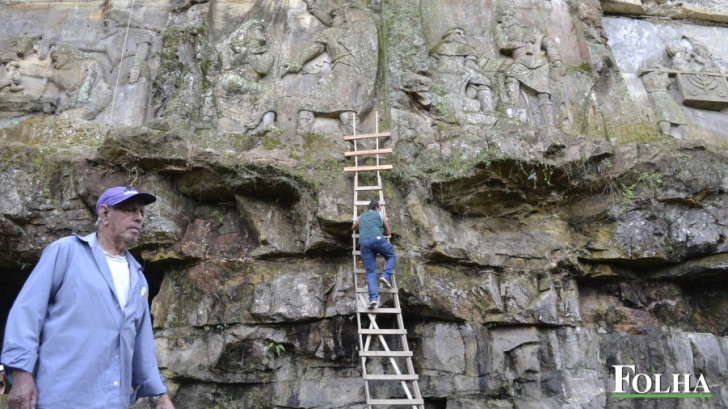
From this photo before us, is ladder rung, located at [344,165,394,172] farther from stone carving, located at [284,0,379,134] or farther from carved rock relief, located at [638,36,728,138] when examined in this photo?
carved rock relief, located at [638,36,728,138]

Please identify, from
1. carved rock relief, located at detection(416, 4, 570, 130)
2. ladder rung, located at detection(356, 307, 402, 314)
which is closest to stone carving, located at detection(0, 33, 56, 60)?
carved rock relief, located at detection(416, 4, 570, 130)

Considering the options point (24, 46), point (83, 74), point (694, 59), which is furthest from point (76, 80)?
point (694, 59)

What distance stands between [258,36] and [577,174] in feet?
17.2

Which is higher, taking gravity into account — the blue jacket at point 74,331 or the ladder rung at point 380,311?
the ladder rung at point 380,311

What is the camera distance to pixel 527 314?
315 inches

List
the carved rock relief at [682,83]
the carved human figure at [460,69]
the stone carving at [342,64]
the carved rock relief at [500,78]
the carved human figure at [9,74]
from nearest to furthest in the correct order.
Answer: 1. the stone carving at [342,64]
2. the carved rock relief at [500,78]
3. the carved human figure at [460,69]
4. the carved human figure at [9,74]
5. the carved rock relief at [682,83]

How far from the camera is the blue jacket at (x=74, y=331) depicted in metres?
2.87

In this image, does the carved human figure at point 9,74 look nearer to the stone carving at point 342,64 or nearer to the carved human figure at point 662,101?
the stone carving at point 342,64

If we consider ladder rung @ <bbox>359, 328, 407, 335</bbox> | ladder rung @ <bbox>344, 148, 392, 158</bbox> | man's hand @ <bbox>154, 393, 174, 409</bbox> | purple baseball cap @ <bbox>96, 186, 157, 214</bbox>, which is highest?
ladder rung @ <bbox>344, 148, 392, 158</bbox>

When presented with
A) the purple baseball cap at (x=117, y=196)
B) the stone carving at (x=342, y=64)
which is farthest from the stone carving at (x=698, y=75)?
the purple baseball cap at (x=117, y=196)

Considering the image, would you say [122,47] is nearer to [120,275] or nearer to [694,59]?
[120,275]

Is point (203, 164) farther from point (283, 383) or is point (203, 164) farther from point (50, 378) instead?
point (50, 378)

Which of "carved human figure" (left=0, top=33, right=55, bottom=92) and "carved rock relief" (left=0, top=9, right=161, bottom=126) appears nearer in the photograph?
"carved rock relief" (left=0, top=9, right=161, bottom=126)

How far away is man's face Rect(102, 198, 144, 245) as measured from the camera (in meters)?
3.39
